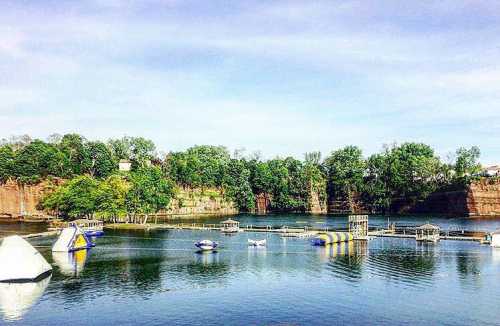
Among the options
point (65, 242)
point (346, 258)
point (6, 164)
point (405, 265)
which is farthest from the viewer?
point (6, 164)

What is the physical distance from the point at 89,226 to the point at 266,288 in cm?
8612

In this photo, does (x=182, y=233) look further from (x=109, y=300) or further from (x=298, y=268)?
(x=109, y=300)

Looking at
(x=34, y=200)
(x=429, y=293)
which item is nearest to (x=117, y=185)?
(x=34, y=200)

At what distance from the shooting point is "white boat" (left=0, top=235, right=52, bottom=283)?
71812mm

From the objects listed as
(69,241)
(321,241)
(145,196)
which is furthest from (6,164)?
(321,241)

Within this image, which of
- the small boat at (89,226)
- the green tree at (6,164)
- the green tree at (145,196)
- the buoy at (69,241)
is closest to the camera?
the buoy at (69,241)

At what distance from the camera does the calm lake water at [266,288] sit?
55375mm

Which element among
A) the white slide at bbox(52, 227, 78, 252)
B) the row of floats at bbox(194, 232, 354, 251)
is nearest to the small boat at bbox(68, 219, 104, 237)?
the white slide at bbox(52, 227, 78, 252)

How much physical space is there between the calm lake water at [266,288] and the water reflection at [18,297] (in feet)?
0.44

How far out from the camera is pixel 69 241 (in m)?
101

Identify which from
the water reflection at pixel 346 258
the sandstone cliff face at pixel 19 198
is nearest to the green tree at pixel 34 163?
the sandstone cliff face at pixel 19 198

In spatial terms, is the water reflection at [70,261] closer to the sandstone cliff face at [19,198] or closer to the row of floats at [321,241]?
the row of floats at [321,241]

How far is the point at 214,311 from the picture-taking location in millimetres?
57656

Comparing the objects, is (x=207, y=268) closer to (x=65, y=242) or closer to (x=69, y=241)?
(x=69, y=241)
